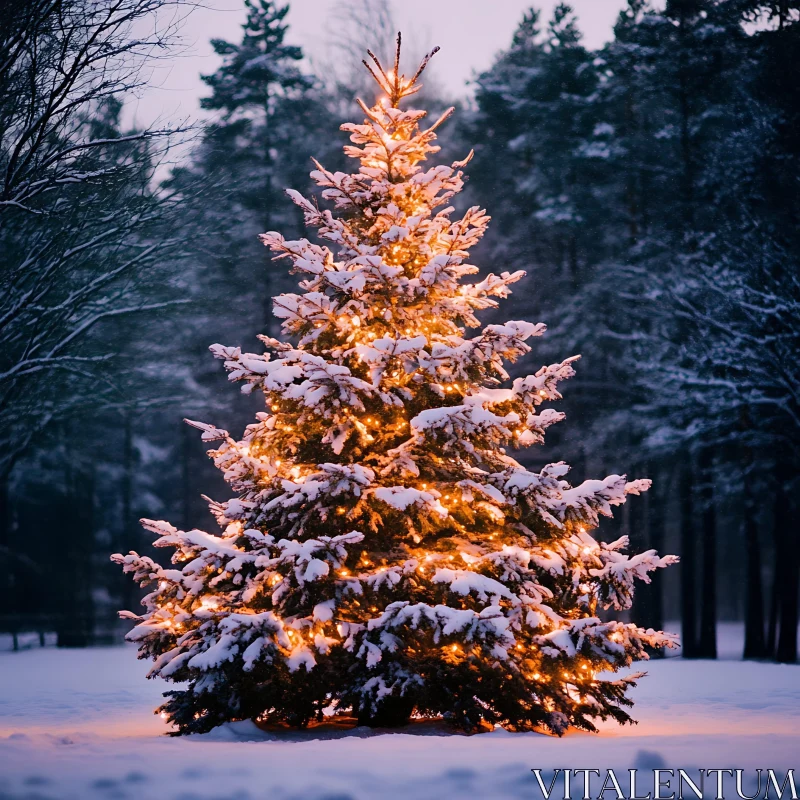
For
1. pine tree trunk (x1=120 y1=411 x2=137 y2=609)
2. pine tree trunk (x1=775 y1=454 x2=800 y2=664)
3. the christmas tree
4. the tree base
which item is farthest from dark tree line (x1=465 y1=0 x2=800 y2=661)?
pine tree trunk (x1=120 y1=411 x2=137 y2=609)

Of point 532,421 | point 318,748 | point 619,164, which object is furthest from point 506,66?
point 318,748

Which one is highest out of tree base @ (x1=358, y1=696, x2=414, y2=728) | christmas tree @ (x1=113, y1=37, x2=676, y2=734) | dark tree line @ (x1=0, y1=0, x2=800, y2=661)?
dark tree line @ (x1=0, y1=0, x2=800, y2=661)

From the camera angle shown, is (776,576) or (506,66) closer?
(776,576)

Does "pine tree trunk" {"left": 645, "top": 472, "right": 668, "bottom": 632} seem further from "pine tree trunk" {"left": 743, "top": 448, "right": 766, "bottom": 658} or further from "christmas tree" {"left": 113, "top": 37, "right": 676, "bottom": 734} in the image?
"christmas tree" {"left": 113, "top": 37, "right": 676, "bottom": 734}

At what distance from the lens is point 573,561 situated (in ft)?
32.5

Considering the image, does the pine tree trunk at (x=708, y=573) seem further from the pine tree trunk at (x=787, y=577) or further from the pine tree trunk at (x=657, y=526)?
the pine tree trunk at (x=787, y=577)

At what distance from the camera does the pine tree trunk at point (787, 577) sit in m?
21.8

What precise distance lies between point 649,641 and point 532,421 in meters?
2.63

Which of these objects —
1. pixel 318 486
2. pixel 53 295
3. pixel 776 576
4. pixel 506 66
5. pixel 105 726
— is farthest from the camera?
pixel 506 66

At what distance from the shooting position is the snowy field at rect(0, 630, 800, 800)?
6.43 m

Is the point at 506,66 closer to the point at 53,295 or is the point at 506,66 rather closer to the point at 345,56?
the point at 345,56

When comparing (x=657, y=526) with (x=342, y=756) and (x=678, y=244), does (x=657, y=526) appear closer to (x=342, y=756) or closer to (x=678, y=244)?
(x=678, y=244)

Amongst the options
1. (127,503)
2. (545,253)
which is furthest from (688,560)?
(127,503)

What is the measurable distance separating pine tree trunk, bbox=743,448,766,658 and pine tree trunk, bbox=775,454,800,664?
0.74m
